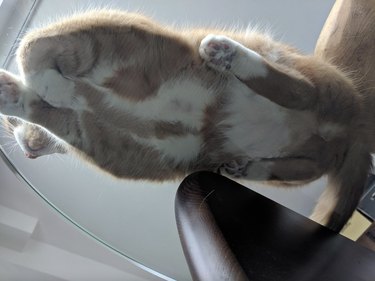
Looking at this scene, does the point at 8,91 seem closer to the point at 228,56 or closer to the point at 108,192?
the point at 108,192

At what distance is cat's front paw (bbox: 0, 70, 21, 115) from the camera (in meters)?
0.77

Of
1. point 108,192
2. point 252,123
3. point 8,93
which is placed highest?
point 252,123

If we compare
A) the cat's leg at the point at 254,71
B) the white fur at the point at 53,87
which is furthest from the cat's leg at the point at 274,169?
the white fur at the point at 53,87

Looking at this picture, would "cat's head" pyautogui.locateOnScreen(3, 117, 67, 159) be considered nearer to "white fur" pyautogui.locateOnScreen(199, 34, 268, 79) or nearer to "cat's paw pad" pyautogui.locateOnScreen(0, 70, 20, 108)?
"cat's paw pad" pyautogui.locateOnScreen(0, 70, 20, 108)

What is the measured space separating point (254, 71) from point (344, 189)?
34 cm

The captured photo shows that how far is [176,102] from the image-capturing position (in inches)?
32.5

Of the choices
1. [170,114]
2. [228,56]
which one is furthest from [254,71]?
[170,114]

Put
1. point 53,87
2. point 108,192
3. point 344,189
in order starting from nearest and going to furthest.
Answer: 1. point 53,87
2. point 108,192
3. point 344,189

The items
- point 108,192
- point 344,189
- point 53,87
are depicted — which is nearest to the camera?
point 53,87

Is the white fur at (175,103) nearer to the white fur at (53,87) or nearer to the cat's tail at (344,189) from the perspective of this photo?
the white fur at (53,87)

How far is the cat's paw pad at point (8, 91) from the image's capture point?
769mm

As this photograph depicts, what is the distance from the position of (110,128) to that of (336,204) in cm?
50

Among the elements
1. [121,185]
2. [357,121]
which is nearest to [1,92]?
[121,185]

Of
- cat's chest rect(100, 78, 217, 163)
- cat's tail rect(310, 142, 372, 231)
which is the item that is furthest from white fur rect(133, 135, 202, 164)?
cat's tail rect(310, 142, 372, 231)
